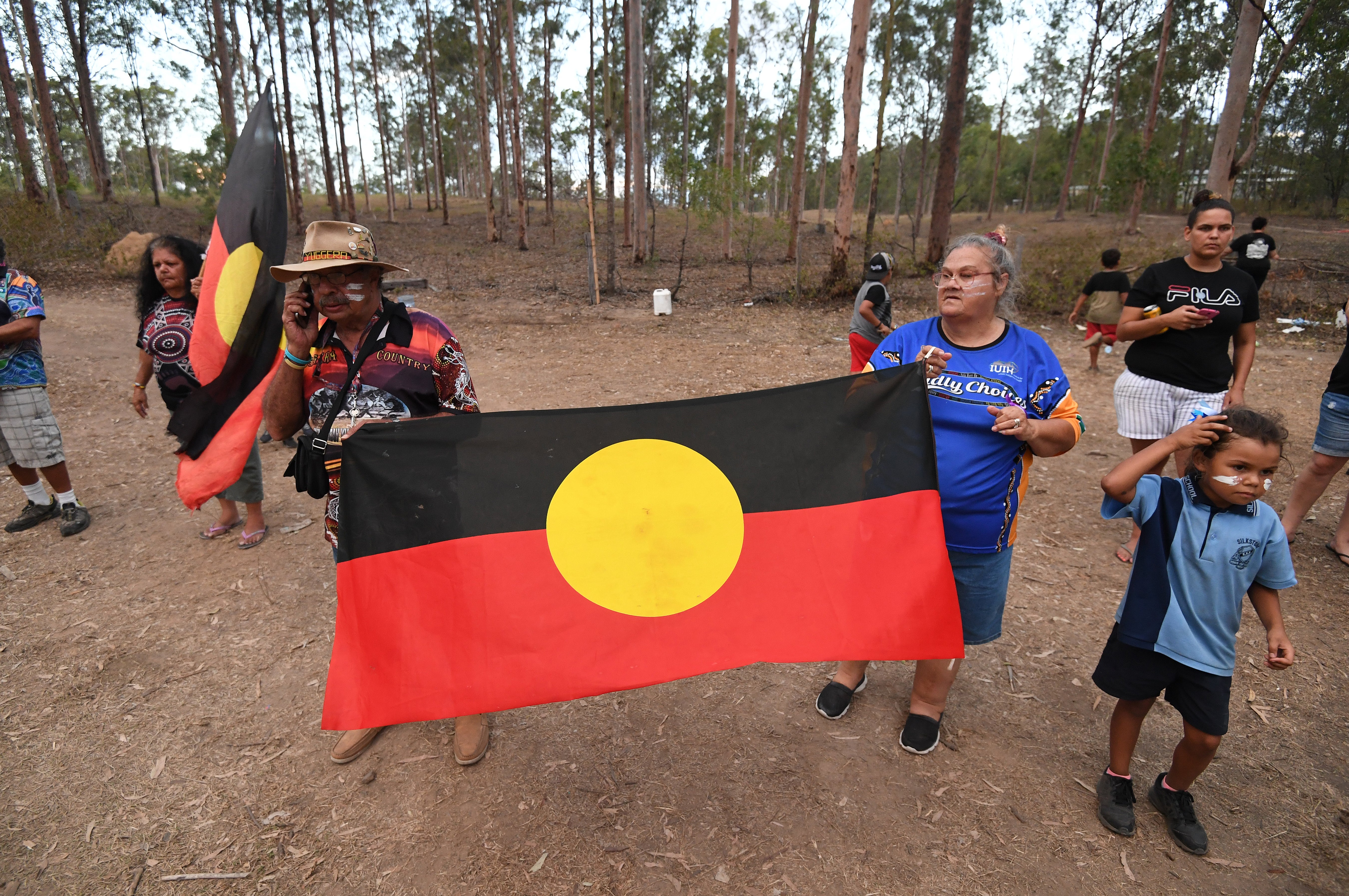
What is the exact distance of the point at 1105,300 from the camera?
9.03m

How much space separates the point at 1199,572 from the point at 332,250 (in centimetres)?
322

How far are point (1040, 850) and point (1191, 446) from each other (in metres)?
1.50

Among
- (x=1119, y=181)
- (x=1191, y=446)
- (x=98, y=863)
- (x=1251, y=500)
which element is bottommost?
(x=98, y=863)

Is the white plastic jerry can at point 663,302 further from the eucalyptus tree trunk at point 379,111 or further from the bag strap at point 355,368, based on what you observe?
the eucalyptus tree trunk at point 379,111

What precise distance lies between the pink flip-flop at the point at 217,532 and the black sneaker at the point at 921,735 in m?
4.75

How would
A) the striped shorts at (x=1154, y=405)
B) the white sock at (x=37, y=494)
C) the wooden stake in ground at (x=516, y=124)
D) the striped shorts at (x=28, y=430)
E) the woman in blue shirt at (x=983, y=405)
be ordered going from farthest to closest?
the wooden stake in ground at (x=516, y=124) → the white sock at (x=37, y=494) → the striped shorts at (x=28, y=430) → the striped shorts at (x=1154, y=405) → the woman in blue shirt at (x=983, y=405)

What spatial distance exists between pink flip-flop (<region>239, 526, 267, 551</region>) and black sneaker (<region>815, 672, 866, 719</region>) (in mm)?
4002

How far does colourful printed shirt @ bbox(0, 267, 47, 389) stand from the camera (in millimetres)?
4223

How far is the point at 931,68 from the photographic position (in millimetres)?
36125

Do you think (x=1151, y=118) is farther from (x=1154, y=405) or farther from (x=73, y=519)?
(x=73, y=519)

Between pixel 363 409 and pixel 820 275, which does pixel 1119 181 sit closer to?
pixel 820 275

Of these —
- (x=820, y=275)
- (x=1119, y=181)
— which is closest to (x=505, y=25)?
(x=820, y=275)

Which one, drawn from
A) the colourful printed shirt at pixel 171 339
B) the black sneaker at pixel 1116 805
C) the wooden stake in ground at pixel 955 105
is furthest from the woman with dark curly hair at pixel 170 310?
the wooden stake in ground at pixel 955 105

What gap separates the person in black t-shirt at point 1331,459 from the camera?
3904 millimetres
